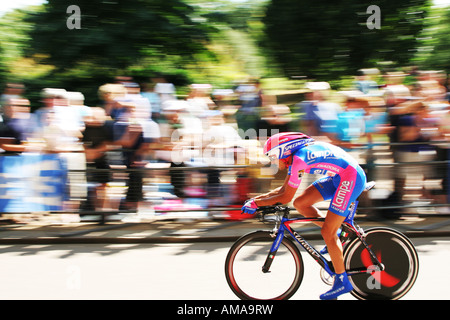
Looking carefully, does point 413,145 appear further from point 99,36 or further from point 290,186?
point 99,36

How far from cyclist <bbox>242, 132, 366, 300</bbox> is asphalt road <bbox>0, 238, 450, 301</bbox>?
473 millimetres

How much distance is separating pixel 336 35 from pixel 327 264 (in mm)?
9512

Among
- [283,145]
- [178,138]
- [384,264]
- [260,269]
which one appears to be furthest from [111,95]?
[384,264]

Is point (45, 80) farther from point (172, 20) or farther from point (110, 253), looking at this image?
point (110, 253)

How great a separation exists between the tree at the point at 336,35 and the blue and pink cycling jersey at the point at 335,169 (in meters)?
8.96

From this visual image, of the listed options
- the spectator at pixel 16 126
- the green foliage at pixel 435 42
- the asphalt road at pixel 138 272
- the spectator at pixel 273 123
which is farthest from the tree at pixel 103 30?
the green foliage at pixel 435 42

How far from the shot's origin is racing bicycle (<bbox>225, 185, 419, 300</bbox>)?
439 cm

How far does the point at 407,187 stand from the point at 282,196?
3.41m

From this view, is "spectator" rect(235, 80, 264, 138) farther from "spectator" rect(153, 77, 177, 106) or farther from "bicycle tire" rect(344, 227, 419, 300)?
"bicycle tire" rect(344, 227, 419, 300)

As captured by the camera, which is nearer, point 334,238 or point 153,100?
point 334,238

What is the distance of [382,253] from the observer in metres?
4.43

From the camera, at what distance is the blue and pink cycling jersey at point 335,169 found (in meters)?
4.24

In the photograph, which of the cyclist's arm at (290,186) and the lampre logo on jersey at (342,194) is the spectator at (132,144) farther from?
the lampre logo on jersey at (342,194)

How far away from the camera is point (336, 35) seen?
12797mm
